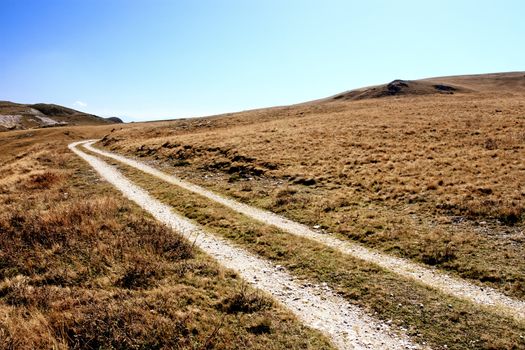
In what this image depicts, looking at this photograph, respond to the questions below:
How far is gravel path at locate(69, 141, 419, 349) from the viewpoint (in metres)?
7.82

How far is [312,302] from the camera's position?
9383 millimetres

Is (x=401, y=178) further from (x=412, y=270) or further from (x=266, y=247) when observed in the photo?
(x=266, y=247)

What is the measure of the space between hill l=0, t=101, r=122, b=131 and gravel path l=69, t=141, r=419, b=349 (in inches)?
6039

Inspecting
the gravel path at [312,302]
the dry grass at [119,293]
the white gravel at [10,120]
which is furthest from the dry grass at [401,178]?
the white gravel at [10,120]

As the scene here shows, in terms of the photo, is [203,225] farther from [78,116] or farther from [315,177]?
[78,116]

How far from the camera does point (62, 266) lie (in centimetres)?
1030

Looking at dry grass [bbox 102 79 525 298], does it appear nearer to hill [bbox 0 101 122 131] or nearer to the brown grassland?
the brown grassland

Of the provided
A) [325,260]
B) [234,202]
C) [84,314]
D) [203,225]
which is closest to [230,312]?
[84,314]

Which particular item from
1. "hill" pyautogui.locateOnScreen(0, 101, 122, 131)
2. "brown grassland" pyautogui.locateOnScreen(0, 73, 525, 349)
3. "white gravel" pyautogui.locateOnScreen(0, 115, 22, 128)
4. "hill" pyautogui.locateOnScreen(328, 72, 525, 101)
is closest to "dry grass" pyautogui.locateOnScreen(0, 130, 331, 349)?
"brown grassland" pyautogui.locateOnScreen(0, 73, 525, 349)

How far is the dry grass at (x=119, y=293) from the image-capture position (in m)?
7.25

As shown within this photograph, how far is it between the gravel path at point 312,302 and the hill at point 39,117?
15338 centimetres

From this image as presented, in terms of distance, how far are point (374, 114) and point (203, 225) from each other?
40.0 m

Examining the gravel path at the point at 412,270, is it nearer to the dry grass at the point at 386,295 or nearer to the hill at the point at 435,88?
the dry grass at the point at 386,295

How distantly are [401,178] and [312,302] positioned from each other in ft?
47.2
